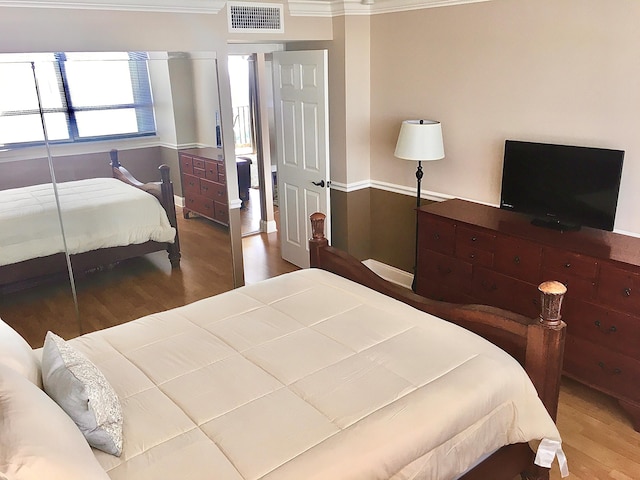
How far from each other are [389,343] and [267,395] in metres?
0.60

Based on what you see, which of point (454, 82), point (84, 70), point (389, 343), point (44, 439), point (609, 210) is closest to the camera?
point (44, 439)

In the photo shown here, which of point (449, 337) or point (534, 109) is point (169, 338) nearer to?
point (449, 337)

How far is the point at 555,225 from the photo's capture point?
3287 mm

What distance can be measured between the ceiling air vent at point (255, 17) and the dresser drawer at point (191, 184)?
1.12 metres

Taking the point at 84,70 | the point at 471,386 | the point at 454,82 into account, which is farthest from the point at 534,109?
the point at 84,70

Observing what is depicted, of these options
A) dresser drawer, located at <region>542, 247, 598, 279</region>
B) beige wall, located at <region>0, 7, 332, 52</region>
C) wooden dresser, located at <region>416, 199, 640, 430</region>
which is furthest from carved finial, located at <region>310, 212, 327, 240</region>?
beige wall, located at <region>0, 7, 332, 52</region>

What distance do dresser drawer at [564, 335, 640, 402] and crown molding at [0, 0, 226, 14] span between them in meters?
3.17

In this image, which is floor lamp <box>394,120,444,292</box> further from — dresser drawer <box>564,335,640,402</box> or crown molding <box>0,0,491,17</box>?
dresser drawer <box>564,335,640,402</box>

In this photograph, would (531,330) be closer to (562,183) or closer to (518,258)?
(518,258)

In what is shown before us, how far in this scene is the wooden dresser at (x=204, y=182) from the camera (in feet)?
12.9

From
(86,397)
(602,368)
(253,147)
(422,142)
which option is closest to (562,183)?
(422,142)

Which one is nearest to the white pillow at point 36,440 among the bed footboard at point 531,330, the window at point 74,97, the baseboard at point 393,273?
the bed footboard at point 531,330

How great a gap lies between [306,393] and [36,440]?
2.89 feet

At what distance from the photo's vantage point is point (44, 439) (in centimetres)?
137
